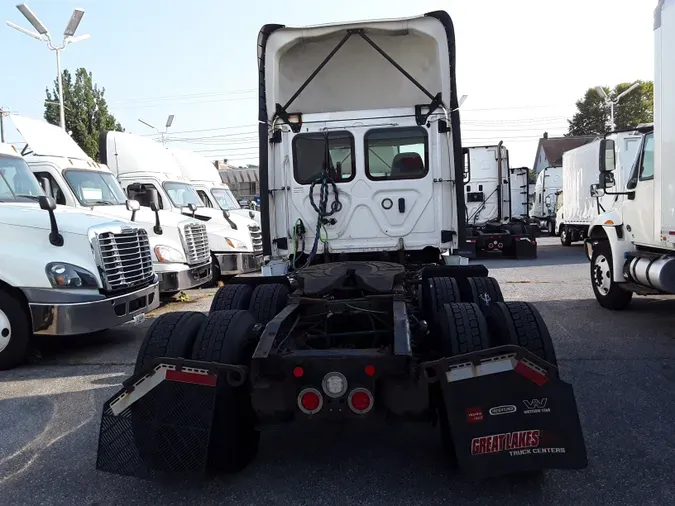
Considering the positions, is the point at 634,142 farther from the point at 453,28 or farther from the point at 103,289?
the point at 103,289

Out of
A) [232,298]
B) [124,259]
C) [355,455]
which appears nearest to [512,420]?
[355,455]

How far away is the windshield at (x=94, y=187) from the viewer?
9289 mm

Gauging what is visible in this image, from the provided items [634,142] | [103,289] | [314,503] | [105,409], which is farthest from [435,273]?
[634,142]

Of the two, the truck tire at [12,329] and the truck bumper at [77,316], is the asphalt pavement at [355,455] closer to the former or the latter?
the truck tire at [12,329]

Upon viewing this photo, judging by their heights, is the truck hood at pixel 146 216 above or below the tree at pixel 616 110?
below

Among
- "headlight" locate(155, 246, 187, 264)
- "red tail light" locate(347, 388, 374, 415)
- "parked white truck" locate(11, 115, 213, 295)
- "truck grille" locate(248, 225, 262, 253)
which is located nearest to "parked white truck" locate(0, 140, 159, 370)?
"parked white truck" locate(11, 115, 213, 295)

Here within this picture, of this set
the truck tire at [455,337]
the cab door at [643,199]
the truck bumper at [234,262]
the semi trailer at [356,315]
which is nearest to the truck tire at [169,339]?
the semi trailer at [356,315]

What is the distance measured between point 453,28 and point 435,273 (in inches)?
103

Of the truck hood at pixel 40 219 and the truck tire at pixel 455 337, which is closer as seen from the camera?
the truck tire at pixel 455 337

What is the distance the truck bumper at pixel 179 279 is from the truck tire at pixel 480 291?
5.99m

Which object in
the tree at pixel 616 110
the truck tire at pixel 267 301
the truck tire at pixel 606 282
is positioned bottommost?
the truck tire at pixel 606 282

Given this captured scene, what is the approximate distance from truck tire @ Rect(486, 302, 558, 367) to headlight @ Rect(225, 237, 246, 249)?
392 inches

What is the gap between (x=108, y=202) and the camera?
32.6 feet

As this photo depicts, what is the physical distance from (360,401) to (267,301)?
224cm
